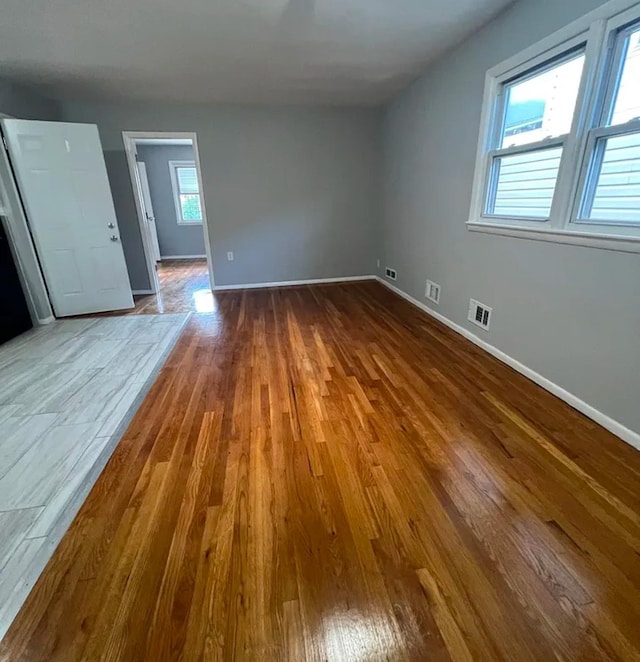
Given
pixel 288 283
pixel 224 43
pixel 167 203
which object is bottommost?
pixel 288 283

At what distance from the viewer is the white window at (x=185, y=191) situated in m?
7.50

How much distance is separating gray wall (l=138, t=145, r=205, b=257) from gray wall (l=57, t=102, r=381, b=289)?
3.38m

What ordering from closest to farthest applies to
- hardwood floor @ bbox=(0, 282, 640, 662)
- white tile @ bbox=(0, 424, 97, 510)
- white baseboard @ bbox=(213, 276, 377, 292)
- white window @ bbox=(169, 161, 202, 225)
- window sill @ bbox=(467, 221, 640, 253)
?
hardwood floor @ bbox=(0, 282, 640, 662), white tile @ bbox=(0, 424, 97, 510), window sill @ bbox=(467, 221, 640, 253), white baseboard @ bbox=(213, 276, 377, 292), white window @ bbox=(169, 161, 202, 225)

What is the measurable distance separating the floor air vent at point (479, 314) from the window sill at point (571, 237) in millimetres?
597

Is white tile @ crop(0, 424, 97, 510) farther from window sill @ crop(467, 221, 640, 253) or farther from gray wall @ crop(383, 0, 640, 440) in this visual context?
window sill @ crop(467, 221, 640, 253)

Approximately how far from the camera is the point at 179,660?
95 cm

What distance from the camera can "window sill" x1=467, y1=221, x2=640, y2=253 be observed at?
168 centimetres

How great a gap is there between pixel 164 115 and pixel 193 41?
1.96m

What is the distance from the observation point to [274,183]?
480 centimetres

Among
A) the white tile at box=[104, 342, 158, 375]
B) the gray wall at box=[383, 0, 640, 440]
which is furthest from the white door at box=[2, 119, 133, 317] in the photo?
the gray wall at box=[383, 0, 640, 440]

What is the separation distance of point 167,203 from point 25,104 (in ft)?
13.4

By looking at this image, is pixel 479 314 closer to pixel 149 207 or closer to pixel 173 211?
pixel 149 207

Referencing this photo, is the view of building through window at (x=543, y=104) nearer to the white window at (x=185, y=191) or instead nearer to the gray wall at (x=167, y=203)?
the white window at (x=185, y=191)

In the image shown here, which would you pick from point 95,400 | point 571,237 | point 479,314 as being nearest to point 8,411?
point 95,400
